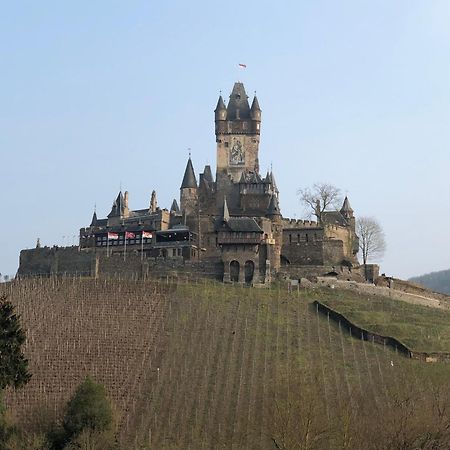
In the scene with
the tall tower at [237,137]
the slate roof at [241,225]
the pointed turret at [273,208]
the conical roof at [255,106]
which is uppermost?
the conical roof at [255,106]

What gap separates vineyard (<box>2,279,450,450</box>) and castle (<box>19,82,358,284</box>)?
544 cm

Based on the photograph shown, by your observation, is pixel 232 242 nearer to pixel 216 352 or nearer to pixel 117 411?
pixel 216 352

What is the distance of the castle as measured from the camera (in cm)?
9412

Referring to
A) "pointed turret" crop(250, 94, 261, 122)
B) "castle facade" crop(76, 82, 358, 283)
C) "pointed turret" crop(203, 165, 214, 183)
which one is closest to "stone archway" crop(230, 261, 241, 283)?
"castle facade" crop(76, 82, 358, 283)

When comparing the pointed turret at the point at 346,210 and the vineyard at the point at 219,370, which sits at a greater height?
the pointed turret at the point at 346,210

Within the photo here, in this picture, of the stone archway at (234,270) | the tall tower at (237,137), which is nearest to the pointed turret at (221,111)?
the tall tower at (237,137)

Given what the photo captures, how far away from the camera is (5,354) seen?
4656cm

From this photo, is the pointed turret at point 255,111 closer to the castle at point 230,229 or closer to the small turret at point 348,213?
the castle at point 230,229

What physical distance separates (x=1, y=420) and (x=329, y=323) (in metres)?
34.9

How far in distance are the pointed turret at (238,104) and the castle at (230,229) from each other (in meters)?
0.13

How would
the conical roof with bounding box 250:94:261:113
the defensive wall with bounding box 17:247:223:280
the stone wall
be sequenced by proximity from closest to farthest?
the defensive wall with bounding box 17:247:223:280 < the stone wall < the conical roof with bounding box 250:94:261:113

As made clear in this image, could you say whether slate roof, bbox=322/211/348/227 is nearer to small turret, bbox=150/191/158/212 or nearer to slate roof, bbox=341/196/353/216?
slate roof, bbox=341/196/353/216

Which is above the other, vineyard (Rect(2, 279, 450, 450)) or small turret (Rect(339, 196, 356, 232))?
small turret (Rect(339, 196, 356, 232))

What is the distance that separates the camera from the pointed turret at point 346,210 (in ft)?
376
